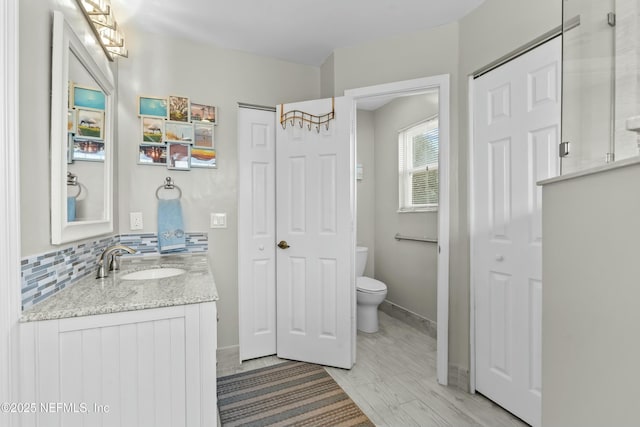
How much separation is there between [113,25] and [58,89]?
2.80 feet

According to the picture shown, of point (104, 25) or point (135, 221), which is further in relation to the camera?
point (135, 221)

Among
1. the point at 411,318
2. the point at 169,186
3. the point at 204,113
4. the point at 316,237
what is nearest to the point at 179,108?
the point at 204,113

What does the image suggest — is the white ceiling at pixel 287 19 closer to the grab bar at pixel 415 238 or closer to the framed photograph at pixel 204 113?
the framed photograph at pixel 204 113

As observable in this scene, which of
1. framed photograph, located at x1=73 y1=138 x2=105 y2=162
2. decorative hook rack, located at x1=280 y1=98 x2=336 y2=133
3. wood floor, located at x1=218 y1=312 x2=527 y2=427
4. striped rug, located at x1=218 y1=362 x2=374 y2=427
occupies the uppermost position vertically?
decorative hook rack, located at x1=280 y1=98 x2=336 y2=133

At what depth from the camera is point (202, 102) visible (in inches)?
95.6

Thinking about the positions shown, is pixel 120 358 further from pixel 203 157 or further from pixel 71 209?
pixel 203 157

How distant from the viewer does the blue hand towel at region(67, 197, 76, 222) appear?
4.40ft

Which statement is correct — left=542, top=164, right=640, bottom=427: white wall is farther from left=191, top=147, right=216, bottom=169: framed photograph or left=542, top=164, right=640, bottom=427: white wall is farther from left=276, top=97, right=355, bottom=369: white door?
left=191, top=147, right=216, bottom=169: framed photograph

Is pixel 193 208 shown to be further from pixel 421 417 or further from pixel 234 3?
pixel 421 417

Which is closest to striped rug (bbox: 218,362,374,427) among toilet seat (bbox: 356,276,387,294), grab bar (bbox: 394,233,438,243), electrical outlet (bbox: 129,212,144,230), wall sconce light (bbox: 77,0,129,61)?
toilet seat (bbox: 356,276,387,294)

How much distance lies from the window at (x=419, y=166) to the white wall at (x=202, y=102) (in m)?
1.47

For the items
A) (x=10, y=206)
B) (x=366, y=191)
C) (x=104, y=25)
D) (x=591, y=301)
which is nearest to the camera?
(x=591, y=301)

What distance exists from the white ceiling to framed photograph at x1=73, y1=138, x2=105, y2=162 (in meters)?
0.98

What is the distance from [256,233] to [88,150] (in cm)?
126
